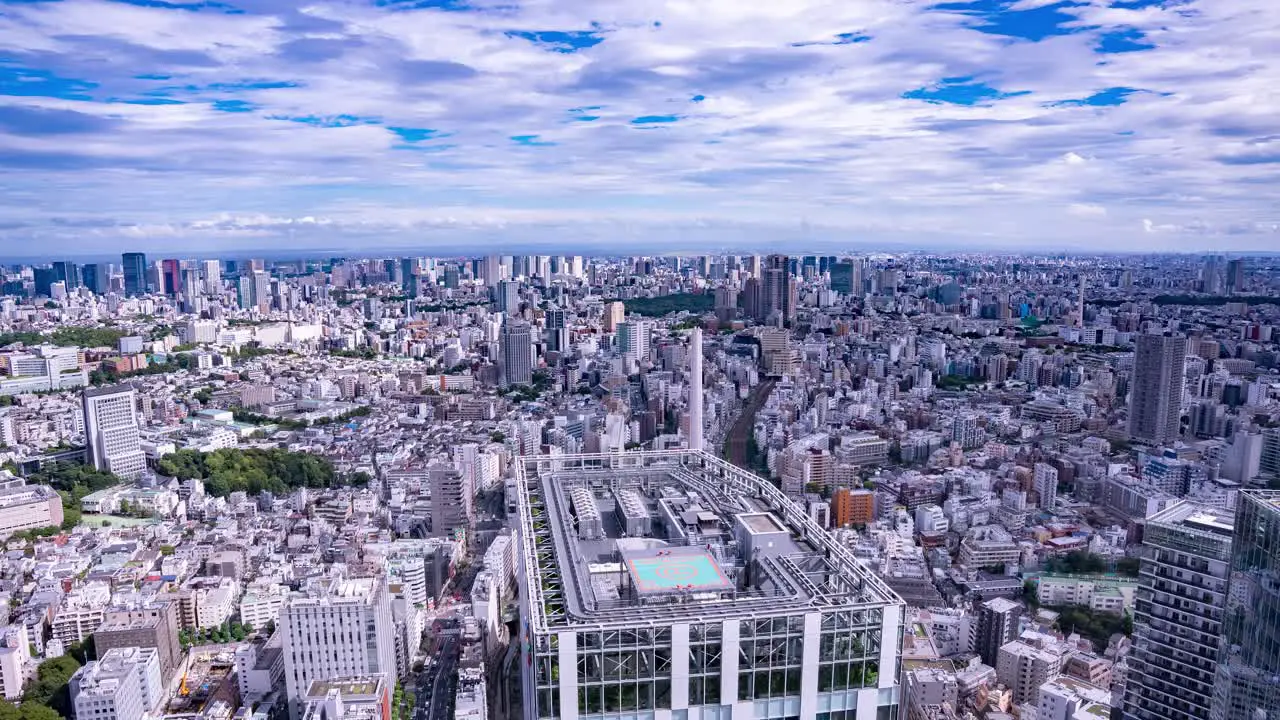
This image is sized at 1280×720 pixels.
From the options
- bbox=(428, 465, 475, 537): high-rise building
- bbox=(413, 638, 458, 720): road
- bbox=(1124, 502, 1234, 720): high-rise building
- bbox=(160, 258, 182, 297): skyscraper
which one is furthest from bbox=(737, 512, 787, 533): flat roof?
bbox=(160, 258, 182, 297): skyscraper

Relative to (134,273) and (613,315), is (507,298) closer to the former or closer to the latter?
(613,315)

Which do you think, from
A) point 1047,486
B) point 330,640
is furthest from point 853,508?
point 330,640

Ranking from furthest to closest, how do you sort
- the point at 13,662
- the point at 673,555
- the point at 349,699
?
the point at 13,662 → the point at 349,699 → the point at 673,555

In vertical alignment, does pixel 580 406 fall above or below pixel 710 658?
below

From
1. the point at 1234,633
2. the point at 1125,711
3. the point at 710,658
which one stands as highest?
the point at 710,658

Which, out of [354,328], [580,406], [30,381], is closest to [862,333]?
[580,406]

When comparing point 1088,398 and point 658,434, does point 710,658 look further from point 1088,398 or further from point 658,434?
point 1088,398
